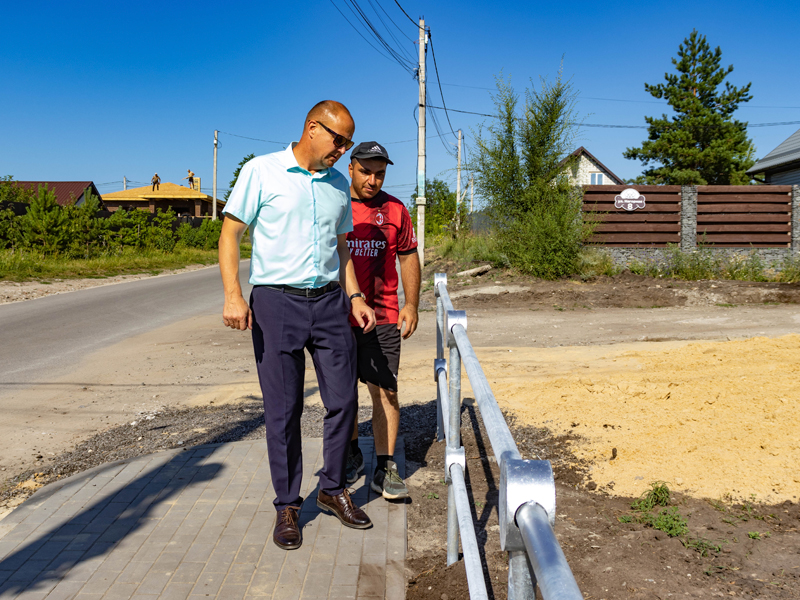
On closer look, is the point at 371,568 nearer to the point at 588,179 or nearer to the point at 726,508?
the point at 726,508

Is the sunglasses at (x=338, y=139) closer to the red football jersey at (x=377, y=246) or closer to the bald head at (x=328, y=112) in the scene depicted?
the bald head at (x=328, y=112)

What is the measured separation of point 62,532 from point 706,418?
370 cm

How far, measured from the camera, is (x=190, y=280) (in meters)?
19.0

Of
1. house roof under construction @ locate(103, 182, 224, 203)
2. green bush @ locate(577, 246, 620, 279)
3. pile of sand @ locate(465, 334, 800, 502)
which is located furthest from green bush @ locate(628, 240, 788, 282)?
house roof under construction @ locate(103, 182, 224, 203)

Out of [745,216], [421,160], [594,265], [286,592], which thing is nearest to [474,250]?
[421,160]

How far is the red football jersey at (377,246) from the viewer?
3.59 m

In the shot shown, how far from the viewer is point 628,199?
16.9 m

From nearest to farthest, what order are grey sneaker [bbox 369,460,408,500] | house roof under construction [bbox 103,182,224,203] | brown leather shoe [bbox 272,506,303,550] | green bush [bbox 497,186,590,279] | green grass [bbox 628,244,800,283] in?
brown leather shoe [bbox 272,506,303,550] < grey sneaker [bbox 369,460,408,500] < green grass [bbox 628,244,800,283] < green bush [bbox 497,186,590,279] < house roof under construction [bbox 103,182,224,203]

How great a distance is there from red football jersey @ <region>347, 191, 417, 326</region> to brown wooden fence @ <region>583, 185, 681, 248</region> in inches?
552

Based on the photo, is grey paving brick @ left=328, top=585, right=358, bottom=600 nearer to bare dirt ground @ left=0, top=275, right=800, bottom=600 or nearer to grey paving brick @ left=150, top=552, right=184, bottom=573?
bare dirt ground @ left=0, top=275, right=800, bottom=600

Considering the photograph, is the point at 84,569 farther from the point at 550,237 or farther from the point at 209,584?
the point at 550,237

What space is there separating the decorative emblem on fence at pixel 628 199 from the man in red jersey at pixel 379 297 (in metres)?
14.5

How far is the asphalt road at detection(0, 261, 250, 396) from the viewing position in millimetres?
7352

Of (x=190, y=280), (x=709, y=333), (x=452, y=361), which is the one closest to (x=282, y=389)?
(x=452, y=361)
